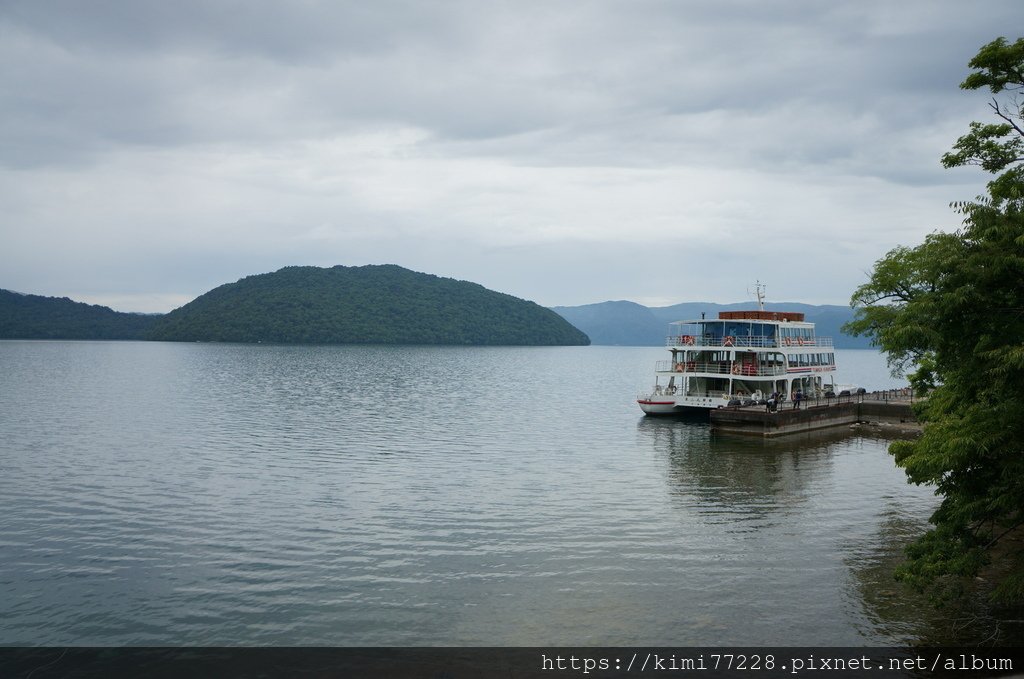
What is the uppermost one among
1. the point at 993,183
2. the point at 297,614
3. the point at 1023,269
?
the point at 993,183

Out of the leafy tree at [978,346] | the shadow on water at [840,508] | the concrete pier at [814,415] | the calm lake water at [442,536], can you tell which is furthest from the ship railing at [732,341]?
the leafy tree at [978,346]

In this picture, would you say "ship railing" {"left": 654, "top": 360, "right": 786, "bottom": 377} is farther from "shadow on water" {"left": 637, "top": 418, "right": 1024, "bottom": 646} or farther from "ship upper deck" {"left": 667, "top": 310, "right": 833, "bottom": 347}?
"shadow on water" {"left": 637, "top": 418, "right": 1024, "bottom": 646}

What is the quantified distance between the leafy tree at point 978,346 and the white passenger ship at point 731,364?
41.5 metres

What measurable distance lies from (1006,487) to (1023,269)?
4.45m

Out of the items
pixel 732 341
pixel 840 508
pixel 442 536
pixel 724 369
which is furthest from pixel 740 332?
pixel 442 536

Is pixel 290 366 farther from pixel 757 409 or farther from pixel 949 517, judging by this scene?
pixel 949 517

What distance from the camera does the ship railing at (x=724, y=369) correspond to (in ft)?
191

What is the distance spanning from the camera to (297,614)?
57.6 ft

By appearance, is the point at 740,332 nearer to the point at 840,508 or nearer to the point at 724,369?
the point at 724,369

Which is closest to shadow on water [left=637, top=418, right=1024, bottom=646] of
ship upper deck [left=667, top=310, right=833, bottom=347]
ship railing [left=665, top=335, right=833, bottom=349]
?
ship railing [left=665, top=335, right=833, bottom=349]

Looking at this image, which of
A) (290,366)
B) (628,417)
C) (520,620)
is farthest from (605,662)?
(290,366)

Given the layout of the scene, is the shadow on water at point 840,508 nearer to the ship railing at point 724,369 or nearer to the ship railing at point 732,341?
the ship railing at point 724,369

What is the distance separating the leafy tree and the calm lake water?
3.15 meters

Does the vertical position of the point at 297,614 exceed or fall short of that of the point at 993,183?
it falls short
